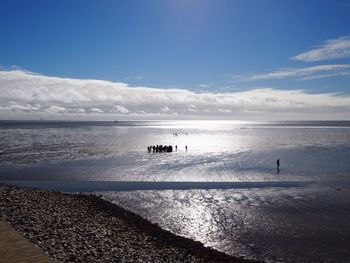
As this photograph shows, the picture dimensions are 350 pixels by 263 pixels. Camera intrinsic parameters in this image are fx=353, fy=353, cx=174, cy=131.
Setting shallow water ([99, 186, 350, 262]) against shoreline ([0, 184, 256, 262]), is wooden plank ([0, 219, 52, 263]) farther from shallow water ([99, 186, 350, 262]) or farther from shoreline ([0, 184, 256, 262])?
shallow water ([99, 186, 350, 262])

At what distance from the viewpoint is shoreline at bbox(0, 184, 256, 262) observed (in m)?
14.5

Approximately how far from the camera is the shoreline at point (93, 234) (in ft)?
47.6

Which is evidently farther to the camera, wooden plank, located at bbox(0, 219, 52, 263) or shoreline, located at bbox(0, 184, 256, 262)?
shoreline, located at bbox(0, 184, 256, 262)

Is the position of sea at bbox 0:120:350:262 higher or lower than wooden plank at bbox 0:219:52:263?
lower

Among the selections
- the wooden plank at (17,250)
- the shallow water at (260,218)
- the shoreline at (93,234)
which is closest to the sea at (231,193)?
the shallow water at (260,218)

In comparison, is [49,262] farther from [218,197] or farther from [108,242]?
[218,197]

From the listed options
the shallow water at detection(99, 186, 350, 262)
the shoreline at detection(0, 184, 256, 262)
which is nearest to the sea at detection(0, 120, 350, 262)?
the shallow water at detection(99, 186, 350, 262)

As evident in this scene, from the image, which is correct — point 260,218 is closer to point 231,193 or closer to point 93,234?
point 231,193

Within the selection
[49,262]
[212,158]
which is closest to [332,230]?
[49,262]

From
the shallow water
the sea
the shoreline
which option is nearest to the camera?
the shoreline

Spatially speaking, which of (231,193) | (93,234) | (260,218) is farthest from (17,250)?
(231,193)

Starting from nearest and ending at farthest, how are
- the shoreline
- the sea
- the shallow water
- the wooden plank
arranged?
1. the wooden plank
2. the shoreline
3. the shallow water
4. the sea

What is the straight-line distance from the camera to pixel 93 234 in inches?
688

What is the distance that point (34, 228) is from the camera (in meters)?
16.4
